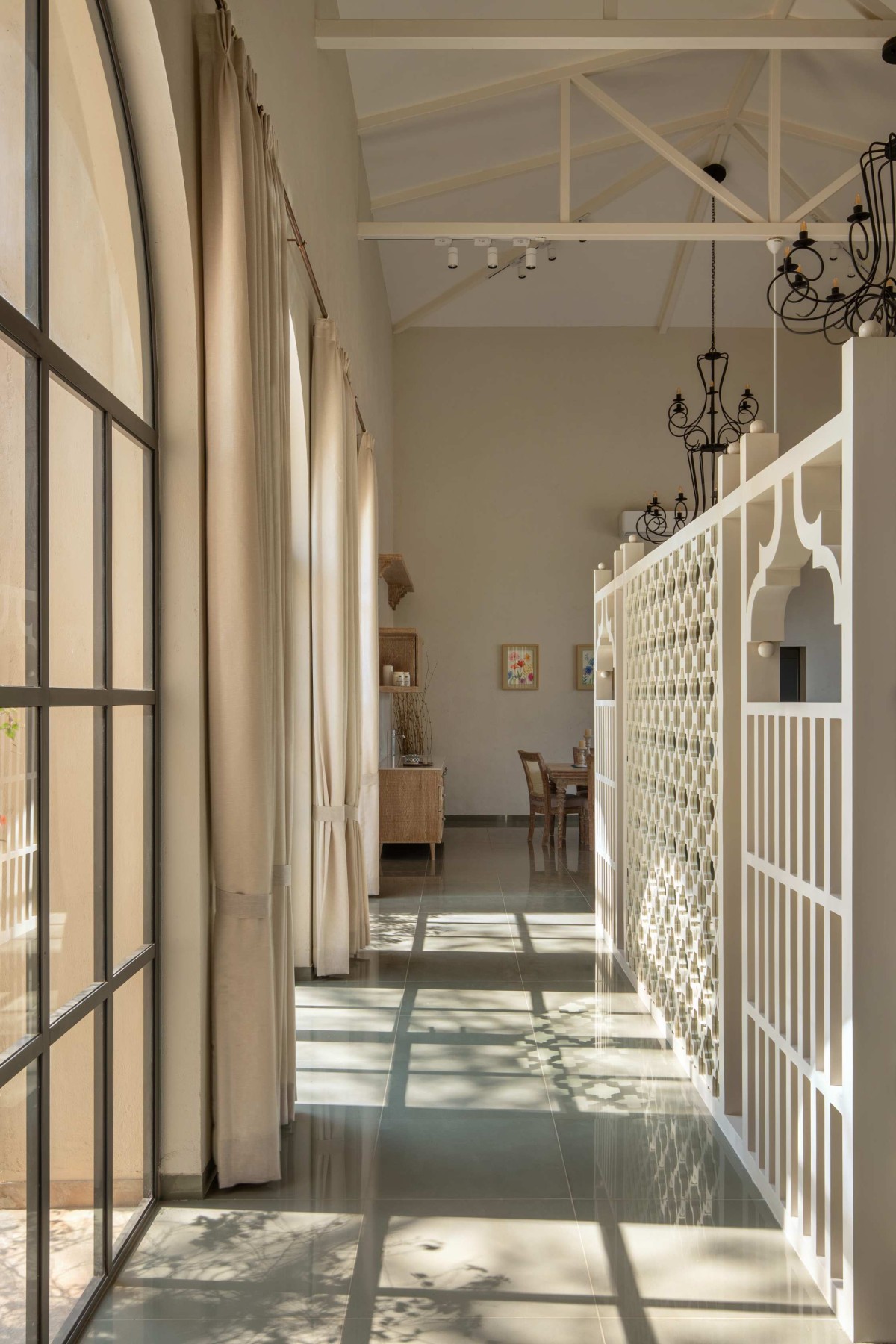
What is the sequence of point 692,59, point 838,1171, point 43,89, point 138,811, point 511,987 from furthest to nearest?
point 692,59, point 511,987, point 138,811, point 838,1171, point 43,89

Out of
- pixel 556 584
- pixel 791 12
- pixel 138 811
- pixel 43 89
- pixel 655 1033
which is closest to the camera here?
pixel 43 89

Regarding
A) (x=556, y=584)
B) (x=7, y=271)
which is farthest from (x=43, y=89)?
(x=556, y=584)

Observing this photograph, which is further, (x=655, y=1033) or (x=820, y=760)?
(x=655, y=1033)

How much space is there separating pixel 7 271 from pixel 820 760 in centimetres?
221

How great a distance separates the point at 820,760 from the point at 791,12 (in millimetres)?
7587

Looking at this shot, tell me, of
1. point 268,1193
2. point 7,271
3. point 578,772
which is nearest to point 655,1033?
point 268,1193

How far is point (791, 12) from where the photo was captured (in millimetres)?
8055

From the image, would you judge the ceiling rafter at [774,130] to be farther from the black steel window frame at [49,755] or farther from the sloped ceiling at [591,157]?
the black steel window frame at [49,755]

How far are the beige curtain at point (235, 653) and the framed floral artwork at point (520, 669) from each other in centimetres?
993

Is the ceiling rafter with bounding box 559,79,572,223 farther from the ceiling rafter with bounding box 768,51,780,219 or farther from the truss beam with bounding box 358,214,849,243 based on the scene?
the ceiling rafter with bounding box 768,51,780,219

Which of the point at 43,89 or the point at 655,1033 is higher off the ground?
the point at 43,89

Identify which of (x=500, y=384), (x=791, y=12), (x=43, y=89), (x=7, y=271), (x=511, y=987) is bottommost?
(x=511, y=987)

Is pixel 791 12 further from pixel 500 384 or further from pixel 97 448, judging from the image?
pixel 97 448

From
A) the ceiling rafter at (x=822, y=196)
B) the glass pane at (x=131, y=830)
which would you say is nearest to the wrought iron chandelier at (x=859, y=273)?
the ceiling rafter at (x=822, y=196)
